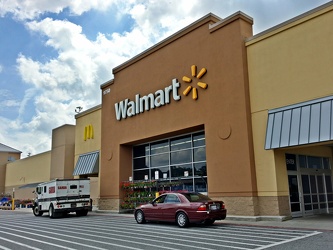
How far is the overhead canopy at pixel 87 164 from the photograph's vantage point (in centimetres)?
2853

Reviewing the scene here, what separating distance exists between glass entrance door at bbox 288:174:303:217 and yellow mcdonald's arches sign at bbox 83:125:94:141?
17.8m

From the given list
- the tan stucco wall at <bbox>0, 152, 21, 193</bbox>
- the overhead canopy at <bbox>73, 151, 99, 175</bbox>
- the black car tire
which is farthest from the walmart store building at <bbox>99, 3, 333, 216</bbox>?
the tan stucco wall at <bbox>0, 152, 21, 193</bbox>

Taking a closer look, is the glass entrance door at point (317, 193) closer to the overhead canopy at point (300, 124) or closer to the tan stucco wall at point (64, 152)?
the overhead canopy at point (300, 124)

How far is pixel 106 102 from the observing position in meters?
27.8

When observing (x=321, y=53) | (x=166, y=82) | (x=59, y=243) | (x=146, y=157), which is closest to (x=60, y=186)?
(x=146, y=157)

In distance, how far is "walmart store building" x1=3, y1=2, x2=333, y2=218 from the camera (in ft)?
50.4

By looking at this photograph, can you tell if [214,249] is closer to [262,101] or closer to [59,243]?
[59,243]

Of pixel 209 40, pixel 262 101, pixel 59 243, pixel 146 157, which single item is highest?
pixel 209 40

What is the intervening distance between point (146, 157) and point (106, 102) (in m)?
6.07

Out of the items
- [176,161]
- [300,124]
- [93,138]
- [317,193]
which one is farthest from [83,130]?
[300,124]

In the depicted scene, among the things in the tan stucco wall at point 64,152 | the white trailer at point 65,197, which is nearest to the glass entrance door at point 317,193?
the white trailer at point 65,197

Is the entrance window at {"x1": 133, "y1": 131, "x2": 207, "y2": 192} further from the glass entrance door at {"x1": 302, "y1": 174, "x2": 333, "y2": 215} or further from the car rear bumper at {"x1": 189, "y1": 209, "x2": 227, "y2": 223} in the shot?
the car rear bumper at {"x1": 189, "y1": 209, "x2": 227, "y2": 223}

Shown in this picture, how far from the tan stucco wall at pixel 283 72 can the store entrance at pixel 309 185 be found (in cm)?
79

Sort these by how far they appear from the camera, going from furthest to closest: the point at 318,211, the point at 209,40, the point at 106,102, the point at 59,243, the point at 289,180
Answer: the point at 106,102, the point at 209,40, the point at 318,211, the point at 289,180, the point at 59,243
